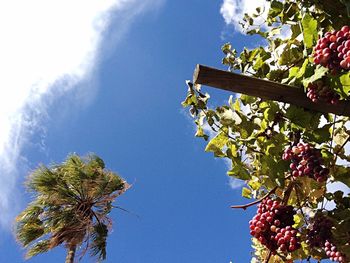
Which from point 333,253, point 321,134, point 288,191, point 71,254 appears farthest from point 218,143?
point 71,254

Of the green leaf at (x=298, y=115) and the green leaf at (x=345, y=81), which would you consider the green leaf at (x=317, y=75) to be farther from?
the green leaf at (x=298, y=115)

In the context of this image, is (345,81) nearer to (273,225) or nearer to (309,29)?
(309,29)

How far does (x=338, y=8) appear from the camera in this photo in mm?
2467

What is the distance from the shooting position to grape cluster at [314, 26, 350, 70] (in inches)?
69.6

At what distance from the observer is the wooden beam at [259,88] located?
6.37ft

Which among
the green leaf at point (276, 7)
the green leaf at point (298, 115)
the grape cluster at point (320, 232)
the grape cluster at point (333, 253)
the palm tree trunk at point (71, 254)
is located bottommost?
the grape cluster at point (333, 253)

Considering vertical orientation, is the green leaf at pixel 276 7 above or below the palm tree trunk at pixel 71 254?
below

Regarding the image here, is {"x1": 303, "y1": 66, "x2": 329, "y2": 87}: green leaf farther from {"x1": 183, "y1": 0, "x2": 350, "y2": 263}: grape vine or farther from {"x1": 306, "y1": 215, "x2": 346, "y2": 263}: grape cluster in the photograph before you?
{"x1": 306, "y1": 215, "x2": 346, "y2": 263}: grape cluster

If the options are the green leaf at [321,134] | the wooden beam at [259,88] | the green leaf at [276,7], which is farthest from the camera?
the green leaf at [276,7]

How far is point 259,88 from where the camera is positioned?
206 centimetres

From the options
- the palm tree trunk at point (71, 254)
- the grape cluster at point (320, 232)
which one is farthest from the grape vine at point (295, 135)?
the palm tree trunk at point (71, 254)

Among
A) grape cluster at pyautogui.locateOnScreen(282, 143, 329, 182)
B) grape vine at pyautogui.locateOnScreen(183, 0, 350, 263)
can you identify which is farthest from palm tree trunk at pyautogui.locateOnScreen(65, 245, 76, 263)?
grape cluster at pyautogui.locateOnScreen(282, 143, 329, 182)

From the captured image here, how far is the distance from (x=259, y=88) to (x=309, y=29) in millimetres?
371

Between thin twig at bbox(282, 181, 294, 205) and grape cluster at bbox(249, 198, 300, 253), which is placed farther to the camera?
thin twig at bbox(282, 181, 294, 205)
